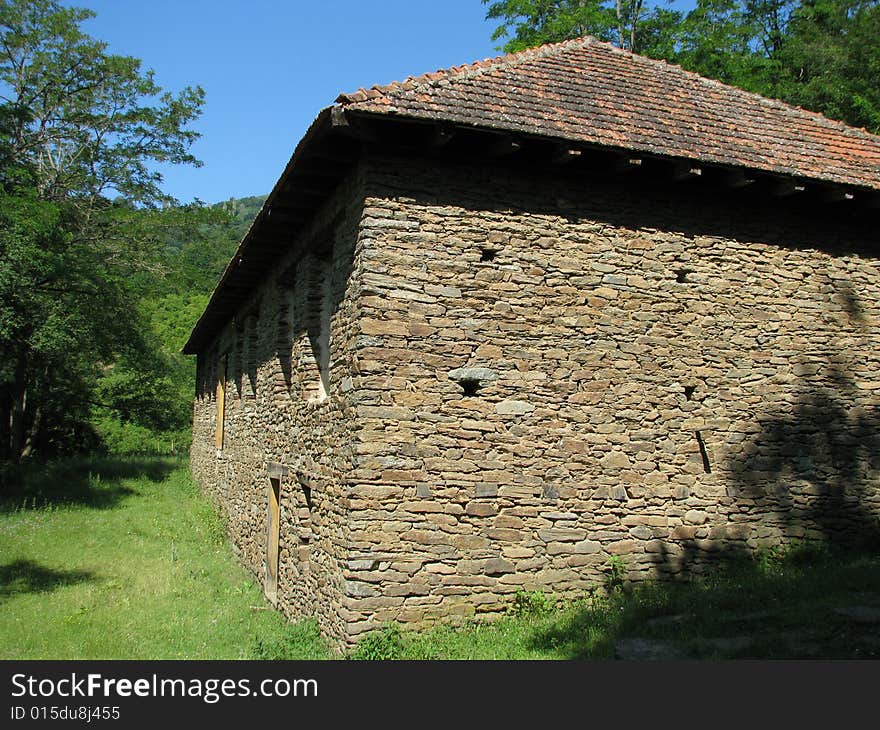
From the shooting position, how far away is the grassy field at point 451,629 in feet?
18.4

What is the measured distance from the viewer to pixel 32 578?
9.79 meters

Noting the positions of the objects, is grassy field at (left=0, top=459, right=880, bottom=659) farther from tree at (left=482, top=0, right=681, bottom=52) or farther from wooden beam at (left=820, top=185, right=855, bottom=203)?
tree at (left=482, top=0, right=681, bottom=52)

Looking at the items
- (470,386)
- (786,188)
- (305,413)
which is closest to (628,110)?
(786,188)

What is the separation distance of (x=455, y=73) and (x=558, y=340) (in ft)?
10.3

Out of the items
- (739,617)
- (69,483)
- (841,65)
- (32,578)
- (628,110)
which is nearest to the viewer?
(739,617)

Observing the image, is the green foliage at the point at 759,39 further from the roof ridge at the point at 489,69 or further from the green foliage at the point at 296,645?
the green foliage at the point at 296,645

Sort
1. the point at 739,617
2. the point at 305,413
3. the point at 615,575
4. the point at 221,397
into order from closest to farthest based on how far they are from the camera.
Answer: the point at 739,617 → the point at 615,575 → the point at 305,413 → the point at 221,397

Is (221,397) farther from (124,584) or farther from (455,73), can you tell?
(455,73)

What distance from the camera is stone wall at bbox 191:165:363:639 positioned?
6.83 meters

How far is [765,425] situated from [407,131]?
5.10 m

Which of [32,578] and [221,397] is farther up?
[221,397]

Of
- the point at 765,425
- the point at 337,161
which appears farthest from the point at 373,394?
the point at 765,425

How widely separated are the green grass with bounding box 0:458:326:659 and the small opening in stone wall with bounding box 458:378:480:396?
2.87m

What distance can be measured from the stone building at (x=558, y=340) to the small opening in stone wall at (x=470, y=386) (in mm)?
64
